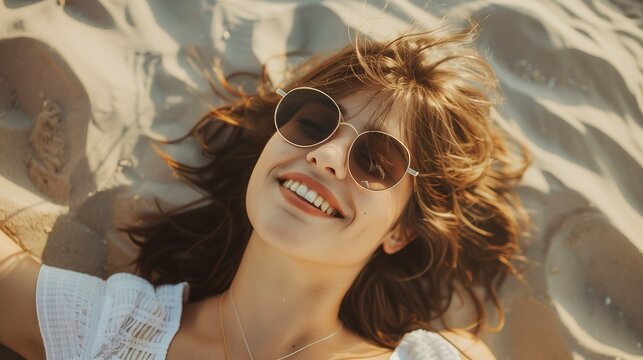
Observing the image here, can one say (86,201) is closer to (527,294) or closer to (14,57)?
(14,57)

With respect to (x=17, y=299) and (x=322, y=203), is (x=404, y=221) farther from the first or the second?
(x=17, y=299)

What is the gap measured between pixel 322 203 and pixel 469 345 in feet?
3.20

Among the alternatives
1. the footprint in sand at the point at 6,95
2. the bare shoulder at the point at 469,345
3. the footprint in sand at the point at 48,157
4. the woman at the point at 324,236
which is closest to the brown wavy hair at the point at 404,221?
the woman at the point at 324,236

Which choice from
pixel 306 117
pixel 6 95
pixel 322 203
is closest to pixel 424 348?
pixel 322 203

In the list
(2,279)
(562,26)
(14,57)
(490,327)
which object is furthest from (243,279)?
(562,26)

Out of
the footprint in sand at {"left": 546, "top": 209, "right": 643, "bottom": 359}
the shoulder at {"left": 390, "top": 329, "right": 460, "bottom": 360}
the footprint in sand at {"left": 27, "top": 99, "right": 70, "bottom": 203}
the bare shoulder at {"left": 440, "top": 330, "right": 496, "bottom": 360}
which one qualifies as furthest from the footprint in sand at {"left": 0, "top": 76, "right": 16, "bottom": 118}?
the footprint in sand at {"left": 546, "top": 209, "right": 643, "bottom": 359}

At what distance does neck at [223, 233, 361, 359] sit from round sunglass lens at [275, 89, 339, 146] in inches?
18.1

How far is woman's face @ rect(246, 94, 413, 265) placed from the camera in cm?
224

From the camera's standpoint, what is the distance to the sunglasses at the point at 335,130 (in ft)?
7.34

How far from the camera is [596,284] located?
2.93 metres

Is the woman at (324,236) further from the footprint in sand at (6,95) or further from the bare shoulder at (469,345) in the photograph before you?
the footprint in sand at (6,95)

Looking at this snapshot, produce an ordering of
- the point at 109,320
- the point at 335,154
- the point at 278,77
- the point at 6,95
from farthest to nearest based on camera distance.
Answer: the point at 278,77 < the point at 6,95 < the point at 109,320 < the point at 335,154

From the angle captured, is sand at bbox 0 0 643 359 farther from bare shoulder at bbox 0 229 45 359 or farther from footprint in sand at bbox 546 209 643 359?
bare shoulder at bbox 0 229 45 359

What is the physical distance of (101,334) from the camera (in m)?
2.41
